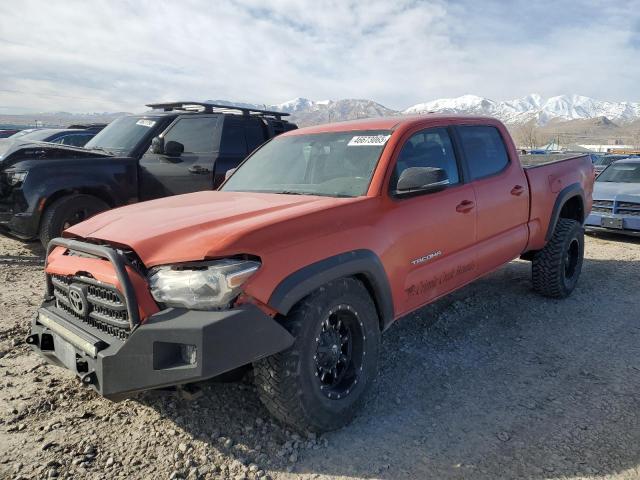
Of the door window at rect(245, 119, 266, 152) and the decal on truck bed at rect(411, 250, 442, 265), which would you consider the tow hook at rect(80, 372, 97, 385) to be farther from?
the door window at rect(245, 119, 266, 152)

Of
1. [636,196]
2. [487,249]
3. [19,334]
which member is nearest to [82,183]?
[19,334]

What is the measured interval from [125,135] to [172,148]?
1177mm

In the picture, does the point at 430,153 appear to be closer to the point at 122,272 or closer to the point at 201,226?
the point at 201,226

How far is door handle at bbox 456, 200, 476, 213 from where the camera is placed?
3.79 meters

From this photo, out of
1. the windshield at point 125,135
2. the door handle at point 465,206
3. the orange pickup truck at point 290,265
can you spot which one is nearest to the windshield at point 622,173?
the orange pickup truck at point 290,265

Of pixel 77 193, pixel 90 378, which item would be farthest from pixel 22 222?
pixel 90 378

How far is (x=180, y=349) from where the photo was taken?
2.37 metres

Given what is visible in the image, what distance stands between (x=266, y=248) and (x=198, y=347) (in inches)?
22.8

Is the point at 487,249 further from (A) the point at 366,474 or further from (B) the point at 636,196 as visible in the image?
(B) the point at 636,196

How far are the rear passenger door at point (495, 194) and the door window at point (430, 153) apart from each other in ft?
0.61

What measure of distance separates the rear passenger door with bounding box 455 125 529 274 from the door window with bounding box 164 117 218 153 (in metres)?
3.90

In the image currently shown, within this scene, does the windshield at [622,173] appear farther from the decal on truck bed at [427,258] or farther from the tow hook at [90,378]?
the tow hook at [90,378]

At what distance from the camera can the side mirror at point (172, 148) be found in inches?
258

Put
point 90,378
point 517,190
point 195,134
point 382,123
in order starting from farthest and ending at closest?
1. point 195,134
2. point 517,190
3. point 382,123
4. point 90,378
